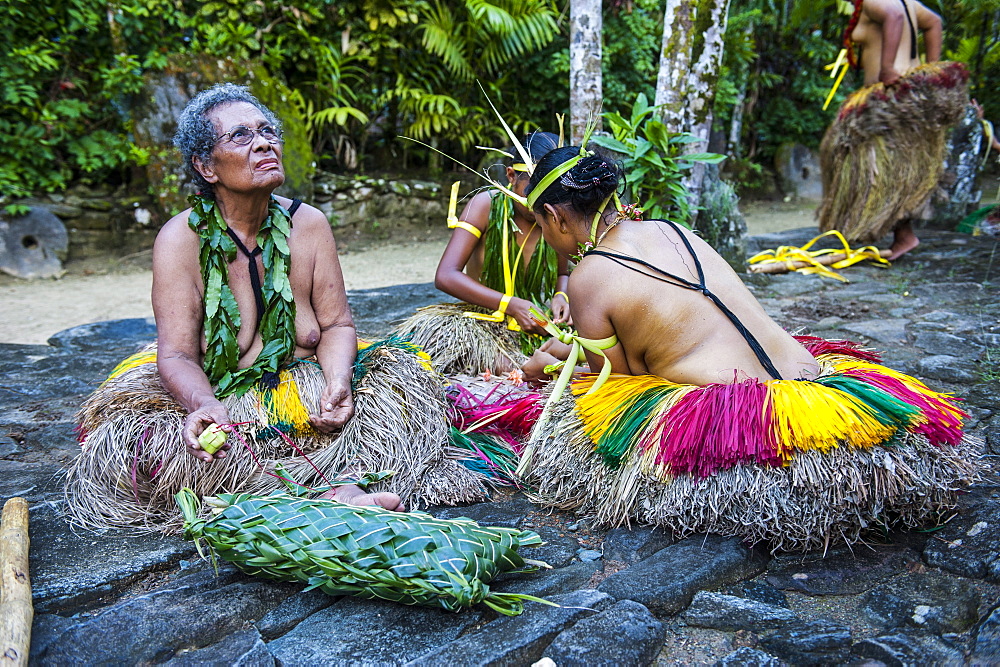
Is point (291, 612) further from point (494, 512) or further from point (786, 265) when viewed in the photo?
point (786, 265)

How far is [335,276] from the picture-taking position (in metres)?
2.60

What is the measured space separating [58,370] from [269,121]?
2.35 meters

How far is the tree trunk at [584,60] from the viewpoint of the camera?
18.0ft

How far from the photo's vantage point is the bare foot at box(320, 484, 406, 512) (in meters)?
1.96

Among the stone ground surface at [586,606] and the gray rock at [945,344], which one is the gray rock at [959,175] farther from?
the stone ground surface at [586,606]

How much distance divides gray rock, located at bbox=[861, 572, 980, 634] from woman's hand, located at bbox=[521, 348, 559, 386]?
1333 mm

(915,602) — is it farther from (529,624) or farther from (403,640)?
(403,640)

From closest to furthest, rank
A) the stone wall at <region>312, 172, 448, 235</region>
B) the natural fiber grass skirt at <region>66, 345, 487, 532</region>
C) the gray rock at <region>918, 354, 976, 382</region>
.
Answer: the natural fiber grass skirt at <region>66, 345, 487, 532</region> → the gray rock at <region>918, 354, 976, 382</region> → the stone wall at <region>312, 172, 448, 235</region>

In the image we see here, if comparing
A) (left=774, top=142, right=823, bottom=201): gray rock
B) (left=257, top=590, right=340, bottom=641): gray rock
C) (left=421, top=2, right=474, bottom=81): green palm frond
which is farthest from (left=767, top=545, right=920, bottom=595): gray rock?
(left=774, top=142, right=823, bottom=201): gray rock

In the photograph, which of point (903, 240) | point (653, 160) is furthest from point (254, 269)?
point (903, 240)

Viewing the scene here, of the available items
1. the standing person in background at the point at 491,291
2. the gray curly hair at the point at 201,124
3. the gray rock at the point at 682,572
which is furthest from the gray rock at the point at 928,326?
the gray curly hair at the point at 201,124

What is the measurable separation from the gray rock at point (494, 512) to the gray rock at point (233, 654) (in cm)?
72

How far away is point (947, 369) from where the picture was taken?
3.18 m

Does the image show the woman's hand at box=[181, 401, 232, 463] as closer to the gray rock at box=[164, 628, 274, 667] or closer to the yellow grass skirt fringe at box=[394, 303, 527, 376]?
the gray rock at box=[164, 628, 274, 667]
